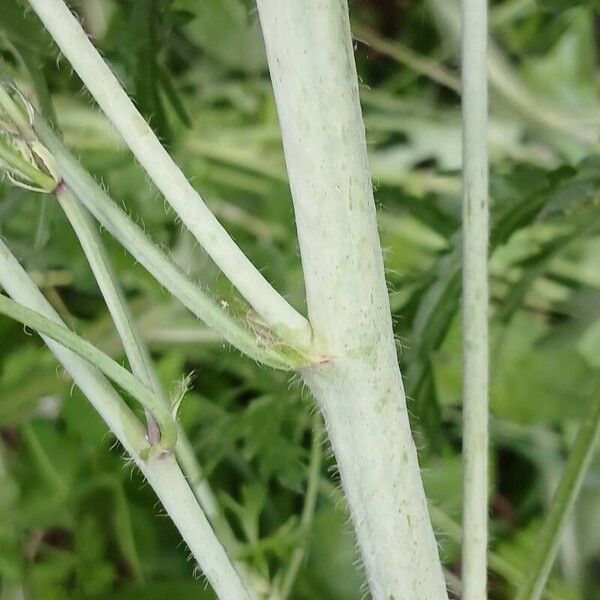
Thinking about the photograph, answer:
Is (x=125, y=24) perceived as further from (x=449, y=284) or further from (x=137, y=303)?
(x=137, y=303)

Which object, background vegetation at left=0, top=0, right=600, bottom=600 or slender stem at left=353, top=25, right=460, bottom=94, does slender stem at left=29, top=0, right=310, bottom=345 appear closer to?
background vegetation at left=0, top=0, right=600, bottom=600

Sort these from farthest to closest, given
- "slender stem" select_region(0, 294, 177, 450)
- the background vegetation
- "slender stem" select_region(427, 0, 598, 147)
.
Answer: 1. "slender stem" select_region(427, 0, 598, 147)
2. the background vegetation
3. "slender stem" select_region(0, 294, 177, 450)

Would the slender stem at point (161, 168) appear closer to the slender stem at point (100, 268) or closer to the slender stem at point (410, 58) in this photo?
the slender stem at point (100, 268)

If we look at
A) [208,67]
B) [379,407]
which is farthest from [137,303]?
[379,407]

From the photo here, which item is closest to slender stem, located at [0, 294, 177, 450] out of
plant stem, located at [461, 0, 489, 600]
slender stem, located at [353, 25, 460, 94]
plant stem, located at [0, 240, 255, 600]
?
plant stem, located at [0, 240, 255, 600]

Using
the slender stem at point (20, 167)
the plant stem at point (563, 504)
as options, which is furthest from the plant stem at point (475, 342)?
the slender stem at point (20, 167)

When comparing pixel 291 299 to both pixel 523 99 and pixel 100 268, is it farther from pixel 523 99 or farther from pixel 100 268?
pixel 523 99
